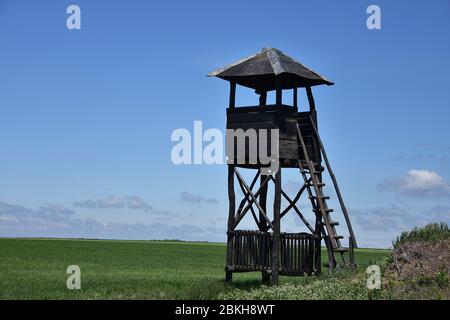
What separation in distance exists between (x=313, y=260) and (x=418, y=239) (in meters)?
3.49

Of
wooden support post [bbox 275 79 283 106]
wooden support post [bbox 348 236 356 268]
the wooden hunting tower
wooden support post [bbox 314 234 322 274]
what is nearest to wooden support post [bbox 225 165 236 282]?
the wooden hunting tower

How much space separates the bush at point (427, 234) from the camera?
64.6 ft

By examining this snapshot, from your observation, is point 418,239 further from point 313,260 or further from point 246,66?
point 246,66

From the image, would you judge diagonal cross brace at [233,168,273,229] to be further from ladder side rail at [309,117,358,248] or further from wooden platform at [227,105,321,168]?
ladder side rail at [309,117,358,248]

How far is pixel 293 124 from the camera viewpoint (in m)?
21.8

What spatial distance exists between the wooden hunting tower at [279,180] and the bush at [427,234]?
1662 mm

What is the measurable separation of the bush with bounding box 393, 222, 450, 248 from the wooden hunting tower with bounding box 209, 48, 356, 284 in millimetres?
1662

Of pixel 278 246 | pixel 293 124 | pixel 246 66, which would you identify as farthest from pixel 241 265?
pixel 246 66

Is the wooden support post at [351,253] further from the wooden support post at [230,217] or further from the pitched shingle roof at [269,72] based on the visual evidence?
the pitched shingle roof at [269,72]

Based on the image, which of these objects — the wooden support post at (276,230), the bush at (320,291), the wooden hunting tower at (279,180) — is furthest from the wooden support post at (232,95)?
the bush at (320,291)

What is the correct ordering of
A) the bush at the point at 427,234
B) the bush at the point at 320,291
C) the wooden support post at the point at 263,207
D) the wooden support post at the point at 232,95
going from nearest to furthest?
the bush at the point at 320,291, the bush at the point at 427,234, the wooden support post at the point at 232,95, the wooden support post at the point at 263,207

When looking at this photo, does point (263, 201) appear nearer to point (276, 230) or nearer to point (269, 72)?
point (276, 230)

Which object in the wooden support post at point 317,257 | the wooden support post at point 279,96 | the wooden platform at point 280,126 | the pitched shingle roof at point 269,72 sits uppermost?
the pitched shingle roof at point 269,72
